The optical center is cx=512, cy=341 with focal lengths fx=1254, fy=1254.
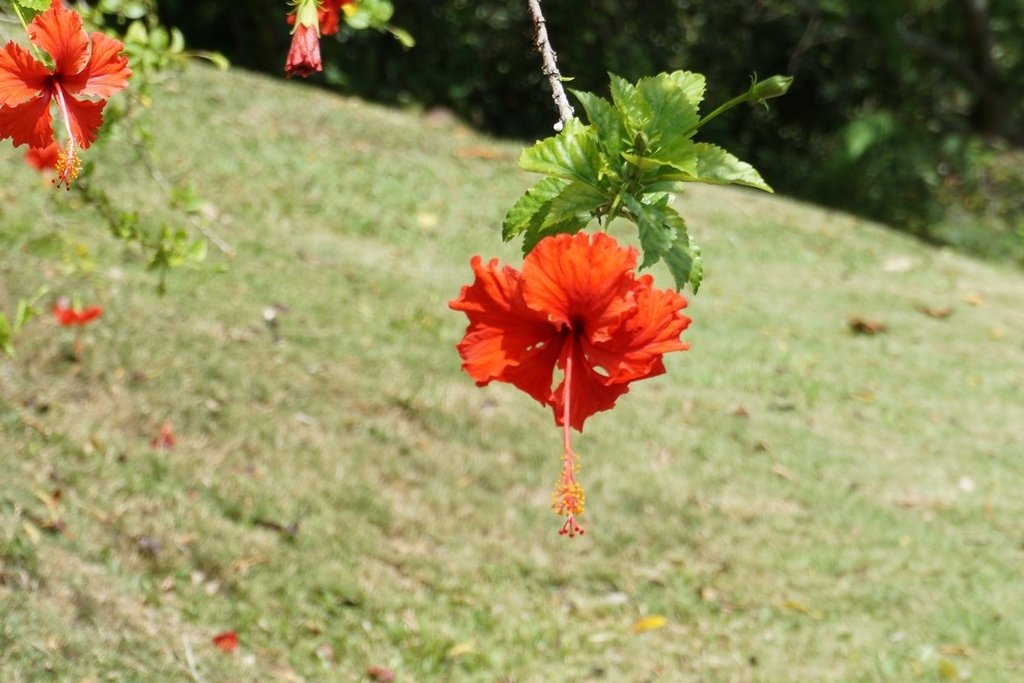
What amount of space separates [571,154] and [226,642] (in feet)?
7.41

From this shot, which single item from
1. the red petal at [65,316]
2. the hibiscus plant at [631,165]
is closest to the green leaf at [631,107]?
the hibiscus plant at [631,165]

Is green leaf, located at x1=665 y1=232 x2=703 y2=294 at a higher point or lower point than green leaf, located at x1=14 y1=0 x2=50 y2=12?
lower

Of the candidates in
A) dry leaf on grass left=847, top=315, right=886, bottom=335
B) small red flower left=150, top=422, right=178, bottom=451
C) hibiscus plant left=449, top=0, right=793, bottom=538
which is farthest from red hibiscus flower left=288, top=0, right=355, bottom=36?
dry leaf on grass left=847, top=315, right=886, bottom=335

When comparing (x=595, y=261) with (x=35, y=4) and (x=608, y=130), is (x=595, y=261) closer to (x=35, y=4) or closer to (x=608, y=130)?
(x=608, y=130)

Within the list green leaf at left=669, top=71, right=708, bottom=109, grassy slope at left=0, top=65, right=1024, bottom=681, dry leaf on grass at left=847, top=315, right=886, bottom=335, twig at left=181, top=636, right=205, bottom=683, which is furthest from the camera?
dry leaf on grass at left=847, top=315, right=886, bottom=335

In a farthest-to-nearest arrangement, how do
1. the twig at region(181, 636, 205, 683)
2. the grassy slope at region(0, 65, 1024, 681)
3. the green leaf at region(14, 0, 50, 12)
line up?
the grassy slope at region(0, 65, 1024, 681) < the twig at region(181, 636, 205, 683) < the green leaf at region(14, 0, 50, 12)

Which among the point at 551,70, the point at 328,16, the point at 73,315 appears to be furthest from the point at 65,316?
the point at 551,70

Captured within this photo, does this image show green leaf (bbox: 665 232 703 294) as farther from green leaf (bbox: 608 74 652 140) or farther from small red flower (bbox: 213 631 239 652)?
small red flower (bbox: 213 631 239 652)

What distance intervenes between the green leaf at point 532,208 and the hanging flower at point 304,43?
1.22ft

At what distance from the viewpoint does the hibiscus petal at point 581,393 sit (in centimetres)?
129

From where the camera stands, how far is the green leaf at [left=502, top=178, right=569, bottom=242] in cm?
129

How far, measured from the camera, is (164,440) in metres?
3.98

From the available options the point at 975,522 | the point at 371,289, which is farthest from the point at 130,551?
the point at 975,522

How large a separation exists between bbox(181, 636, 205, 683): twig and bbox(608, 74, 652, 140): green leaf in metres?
2.17
